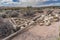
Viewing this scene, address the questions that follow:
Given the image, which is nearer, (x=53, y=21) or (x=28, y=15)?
(x=53, y=21)

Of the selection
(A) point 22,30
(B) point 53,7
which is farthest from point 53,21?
(B) point 53,7

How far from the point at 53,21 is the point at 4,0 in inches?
392

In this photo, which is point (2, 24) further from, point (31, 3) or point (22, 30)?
point (31, 3)

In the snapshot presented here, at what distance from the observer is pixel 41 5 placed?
2205cm

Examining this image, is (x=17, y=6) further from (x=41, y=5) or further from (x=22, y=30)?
(x=22, y=30)

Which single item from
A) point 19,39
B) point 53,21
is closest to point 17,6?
point 53,21

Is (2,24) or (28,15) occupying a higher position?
(2,24)

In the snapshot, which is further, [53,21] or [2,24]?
[53,21]

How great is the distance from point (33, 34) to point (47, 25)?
2.54 m

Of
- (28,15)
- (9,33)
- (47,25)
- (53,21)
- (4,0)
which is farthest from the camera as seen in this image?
(4,0)

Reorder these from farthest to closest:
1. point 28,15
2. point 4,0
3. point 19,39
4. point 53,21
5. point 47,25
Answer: point 4,0
point 28,15
point 53,21
point 47,25
point 19,39

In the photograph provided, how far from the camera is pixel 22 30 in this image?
980 cm

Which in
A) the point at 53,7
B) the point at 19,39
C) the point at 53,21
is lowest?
the point at 53,7

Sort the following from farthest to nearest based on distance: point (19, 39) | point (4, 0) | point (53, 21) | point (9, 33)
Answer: point (4, 0) → point (53, 21) → point (9, 33) → point (19, 39)
